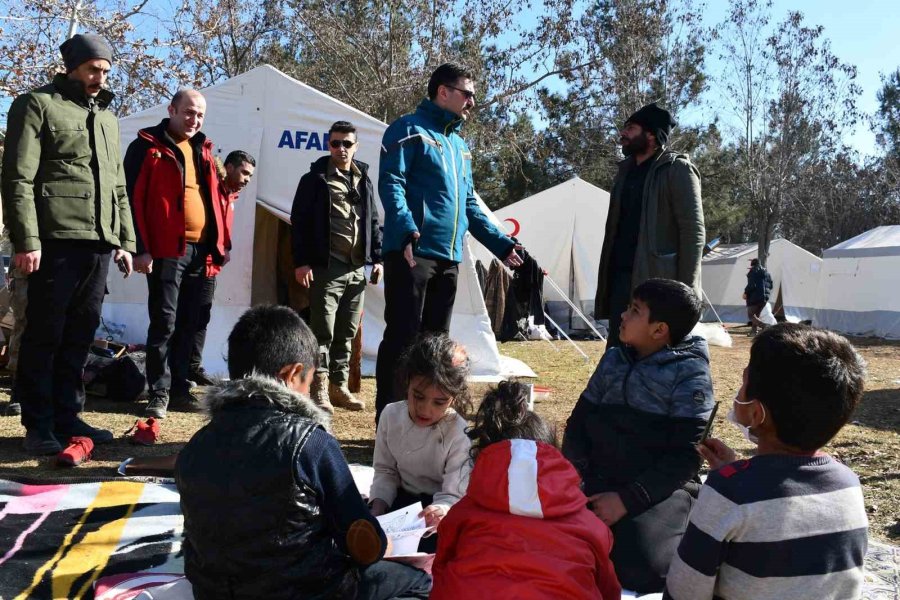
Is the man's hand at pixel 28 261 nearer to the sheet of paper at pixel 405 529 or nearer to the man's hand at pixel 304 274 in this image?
the man's hand at pixel 304 274

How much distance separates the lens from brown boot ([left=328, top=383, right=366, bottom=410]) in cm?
527

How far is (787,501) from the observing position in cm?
151

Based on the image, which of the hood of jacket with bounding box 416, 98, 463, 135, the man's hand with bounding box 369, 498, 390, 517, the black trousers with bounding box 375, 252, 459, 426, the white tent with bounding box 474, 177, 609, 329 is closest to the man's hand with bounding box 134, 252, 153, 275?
the black trousers with bounding box 375, 252, 459, 426

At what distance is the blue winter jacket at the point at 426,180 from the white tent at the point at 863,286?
50.6ft

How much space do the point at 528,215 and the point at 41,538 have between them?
468 inches

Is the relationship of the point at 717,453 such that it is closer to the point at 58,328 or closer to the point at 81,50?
the point at 58,328

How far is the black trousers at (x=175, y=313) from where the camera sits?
186 inches

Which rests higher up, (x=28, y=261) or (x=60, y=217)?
(x=60, y=217)

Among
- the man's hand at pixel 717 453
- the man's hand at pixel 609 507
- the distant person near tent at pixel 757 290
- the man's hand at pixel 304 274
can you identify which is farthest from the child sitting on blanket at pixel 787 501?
the distant person near tent at pixel 757 290

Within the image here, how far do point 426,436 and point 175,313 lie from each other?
2676 mm

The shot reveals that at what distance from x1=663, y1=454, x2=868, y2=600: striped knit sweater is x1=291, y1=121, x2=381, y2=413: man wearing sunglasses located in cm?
344

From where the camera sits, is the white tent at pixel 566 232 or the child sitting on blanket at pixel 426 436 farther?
the white tent at pixel 566 232

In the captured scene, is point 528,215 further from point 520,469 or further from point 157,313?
point 520,469

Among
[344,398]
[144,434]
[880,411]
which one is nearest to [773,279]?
[880,411]
